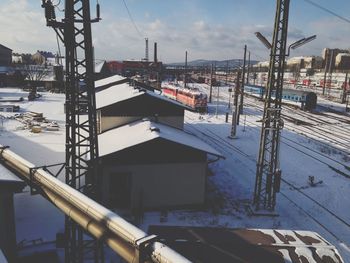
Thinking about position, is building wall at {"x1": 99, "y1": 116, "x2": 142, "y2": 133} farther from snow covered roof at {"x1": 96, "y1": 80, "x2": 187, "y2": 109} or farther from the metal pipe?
the metal pipe

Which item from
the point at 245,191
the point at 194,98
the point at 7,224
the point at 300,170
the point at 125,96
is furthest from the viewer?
the point at 194,98

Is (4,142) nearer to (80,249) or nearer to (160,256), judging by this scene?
(80,249)

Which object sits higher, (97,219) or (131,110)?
(131,110)

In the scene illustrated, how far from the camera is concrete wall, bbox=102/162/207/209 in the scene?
14789 mm

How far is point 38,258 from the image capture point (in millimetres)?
10625

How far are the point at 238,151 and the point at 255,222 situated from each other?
11.5 metres

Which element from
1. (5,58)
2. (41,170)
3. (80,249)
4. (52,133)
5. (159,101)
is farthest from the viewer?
(5,58)

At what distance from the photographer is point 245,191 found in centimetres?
1773

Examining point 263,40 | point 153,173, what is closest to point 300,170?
point 263,40

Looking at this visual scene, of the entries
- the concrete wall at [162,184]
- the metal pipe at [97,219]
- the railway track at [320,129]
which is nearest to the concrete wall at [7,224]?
the metal pipe at [97,219]

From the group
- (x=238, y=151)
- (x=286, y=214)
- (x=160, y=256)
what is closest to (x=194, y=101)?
(x=238, y=151)

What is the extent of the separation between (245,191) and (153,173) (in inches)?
234

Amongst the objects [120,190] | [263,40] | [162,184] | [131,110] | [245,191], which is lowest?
[245,191]

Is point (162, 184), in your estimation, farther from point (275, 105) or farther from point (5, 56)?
point (5, 56)
